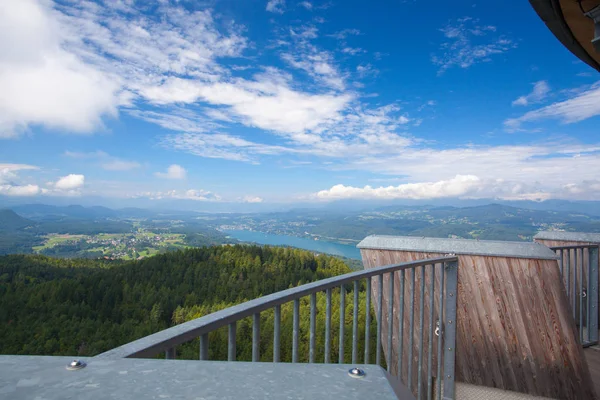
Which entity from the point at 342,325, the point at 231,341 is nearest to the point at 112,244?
the point at 342,325

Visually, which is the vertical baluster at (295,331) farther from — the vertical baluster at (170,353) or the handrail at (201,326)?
the vertical baluster at (170,353)

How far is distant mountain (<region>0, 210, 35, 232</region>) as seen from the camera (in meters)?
121

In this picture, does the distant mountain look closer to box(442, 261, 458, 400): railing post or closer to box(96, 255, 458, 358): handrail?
box(442, 261, 458, 400): railing post

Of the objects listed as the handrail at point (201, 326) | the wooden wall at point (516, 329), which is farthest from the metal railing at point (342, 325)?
the wooden wall at point (516, 329)

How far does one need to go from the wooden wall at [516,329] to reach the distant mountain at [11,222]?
151 metres

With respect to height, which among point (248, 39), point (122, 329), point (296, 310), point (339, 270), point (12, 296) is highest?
point (248, 39)

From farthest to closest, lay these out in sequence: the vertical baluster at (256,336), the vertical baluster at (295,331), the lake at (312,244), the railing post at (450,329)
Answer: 1. the lake at (312,244)
2. the railing post at (450,329)
3. the vertical baluster at (295,331)
4. the vertical baluster at (256,336)

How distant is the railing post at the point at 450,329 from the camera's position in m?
3.01

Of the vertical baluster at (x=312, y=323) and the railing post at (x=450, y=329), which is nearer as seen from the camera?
the vertical baluster at (x=312, y=323)

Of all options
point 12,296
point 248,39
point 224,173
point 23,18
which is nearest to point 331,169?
point 224,173

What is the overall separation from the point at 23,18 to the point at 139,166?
6614 inches

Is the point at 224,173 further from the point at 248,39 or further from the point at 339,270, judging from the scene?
the point at 339,270

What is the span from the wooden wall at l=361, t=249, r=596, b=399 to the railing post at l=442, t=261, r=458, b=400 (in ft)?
0.23

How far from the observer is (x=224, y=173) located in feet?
502
